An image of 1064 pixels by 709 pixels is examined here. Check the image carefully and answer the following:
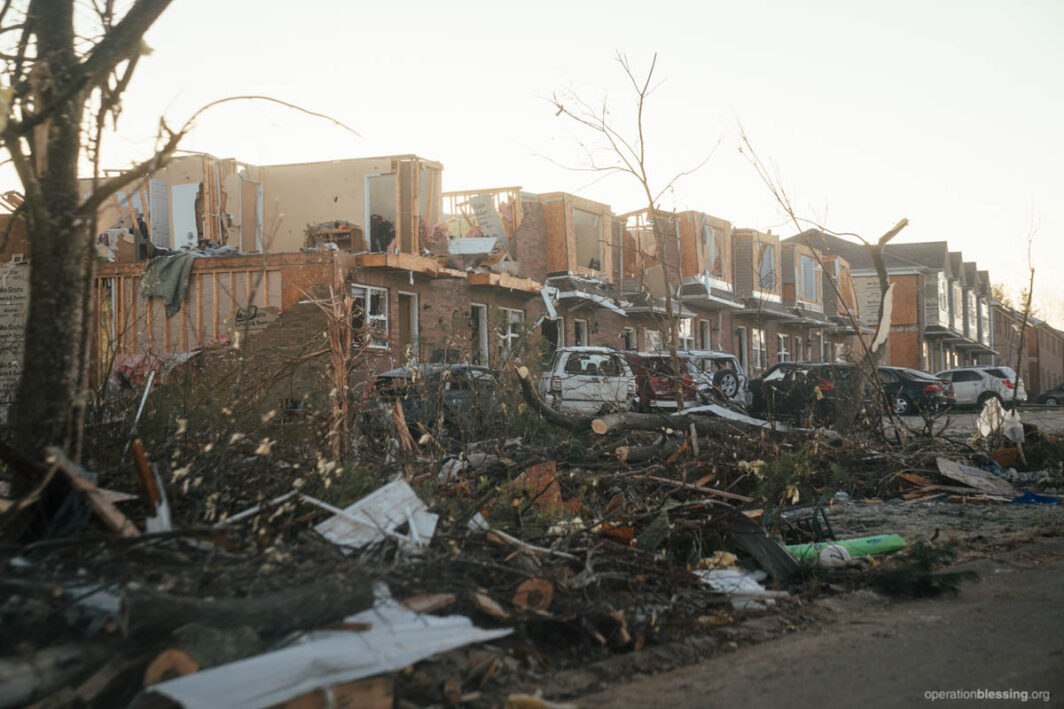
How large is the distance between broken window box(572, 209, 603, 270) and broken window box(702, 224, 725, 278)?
509 cm

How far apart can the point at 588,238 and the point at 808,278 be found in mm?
16960

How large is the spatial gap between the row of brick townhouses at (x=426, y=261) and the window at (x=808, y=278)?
417 cm

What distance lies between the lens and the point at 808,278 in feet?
146

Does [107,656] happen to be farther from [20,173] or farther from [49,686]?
[20,173]

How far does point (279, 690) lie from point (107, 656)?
68 cm

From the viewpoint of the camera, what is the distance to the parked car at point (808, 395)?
37.9 ft

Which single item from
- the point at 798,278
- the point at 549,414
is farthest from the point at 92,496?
the point at 798,278

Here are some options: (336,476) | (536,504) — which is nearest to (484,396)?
(536,504)

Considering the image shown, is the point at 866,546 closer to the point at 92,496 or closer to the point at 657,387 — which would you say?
the point at 92,496

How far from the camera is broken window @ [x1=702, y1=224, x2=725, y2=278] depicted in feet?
115

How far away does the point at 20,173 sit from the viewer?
4.20 meters

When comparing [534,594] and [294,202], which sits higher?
[294,202]

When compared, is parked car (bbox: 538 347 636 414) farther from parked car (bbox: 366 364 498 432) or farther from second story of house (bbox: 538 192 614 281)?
second story of house (bbox: 538 192 614 281)

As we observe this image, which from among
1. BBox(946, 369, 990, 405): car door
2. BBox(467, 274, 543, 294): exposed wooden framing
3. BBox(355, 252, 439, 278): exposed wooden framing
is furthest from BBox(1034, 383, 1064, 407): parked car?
BBox(355, 252, 439, 278): exposed wooden framing
